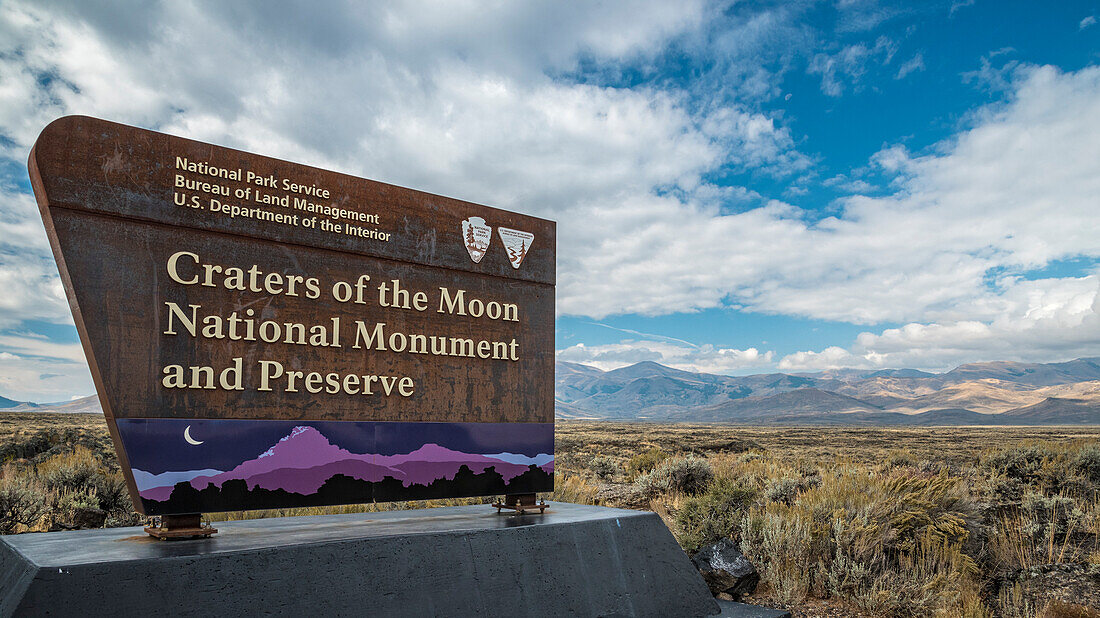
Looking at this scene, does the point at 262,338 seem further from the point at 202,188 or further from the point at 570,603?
the point at 570,603

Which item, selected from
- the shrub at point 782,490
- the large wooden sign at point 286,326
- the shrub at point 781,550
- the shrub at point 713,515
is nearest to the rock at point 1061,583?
the shrub at point 781,550

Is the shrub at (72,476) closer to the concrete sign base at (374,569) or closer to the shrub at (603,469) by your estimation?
the concrete sign base at (374,569)

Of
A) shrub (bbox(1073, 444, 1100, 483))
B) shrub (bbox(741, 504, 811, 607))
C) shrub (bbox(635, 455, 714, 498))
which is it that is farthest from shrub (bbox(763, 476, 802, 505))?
shrub (bbox(1073, 444, 1100, 483))

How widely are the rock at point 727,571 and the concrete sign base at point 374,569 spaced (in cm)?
113

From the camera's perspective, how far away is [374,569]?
466 centimetres

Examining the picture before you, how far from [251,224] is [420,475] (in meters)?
2.45

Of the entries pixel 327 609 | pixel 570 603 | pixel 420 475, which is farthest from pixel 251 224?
pixel 570 603

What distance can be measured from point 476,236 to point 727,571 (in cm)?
452

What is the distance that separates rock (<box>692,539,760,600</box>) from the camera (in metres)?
7.34

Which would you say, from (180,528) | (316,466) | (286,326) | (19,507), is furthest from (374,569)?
(19,507)

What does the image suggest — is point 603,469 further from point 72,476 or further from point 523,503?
point 523,503

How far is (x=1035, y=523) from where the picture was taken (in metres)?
9.21

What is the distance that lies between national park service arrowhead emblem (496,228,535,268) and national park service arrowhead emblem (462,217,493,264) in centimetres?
15

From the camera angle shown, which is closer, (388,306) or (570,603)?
(570,603)
